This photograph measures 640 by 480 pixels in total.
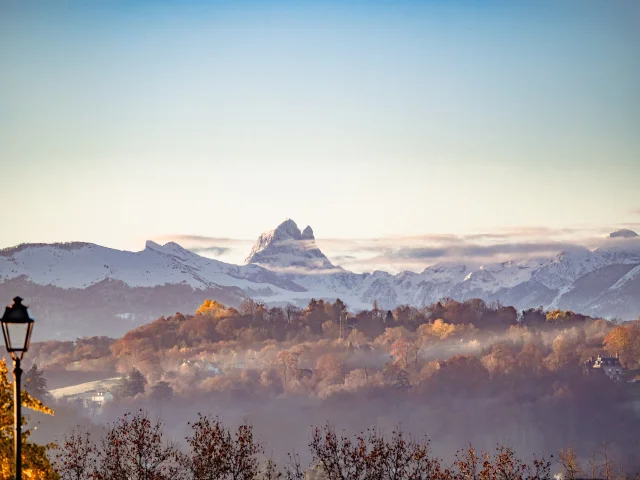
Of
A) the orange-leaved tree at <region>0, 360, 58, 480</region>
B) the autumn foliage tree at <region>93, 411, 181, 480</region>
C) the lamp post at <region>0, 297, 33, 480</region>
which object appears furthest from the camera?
the autumn foliage tree at <region>93, 411, 181, 480</region>

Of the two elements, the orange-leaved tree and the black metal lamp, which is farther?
the orange-leaved tree

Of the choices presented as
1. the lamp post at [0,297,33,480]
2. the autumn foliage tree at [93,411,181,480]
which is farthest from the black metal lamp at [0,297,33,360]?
the autumn foliage tree at [93,411,181,480]

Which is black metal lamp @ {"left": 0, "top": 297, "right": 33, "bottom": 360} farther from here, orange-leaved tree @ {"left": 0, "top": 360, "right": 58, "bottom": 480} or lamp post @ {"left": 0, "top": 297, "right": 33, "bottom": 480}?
orange-leaved tree @ {"left": 0, "top": 360, "right": 58, "bottom": 480}

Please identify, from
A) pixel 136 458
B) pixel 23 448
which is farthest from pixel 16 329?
pixel 136 458

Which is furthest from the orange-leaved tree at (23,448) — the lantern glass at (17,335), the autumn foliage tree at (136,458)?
the autumn foliage tree at (136,458)

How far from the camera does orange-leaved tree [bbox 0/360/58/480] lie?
3612 cm

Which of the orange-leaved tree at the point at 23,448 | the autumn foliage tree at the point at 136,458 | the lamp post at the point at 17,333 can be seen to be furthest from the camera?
the autumn foliage tree at the point at 136,458

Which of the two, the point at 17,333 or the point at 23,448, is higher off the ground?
the point at 17,333

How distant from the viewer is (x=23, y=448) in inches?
1436

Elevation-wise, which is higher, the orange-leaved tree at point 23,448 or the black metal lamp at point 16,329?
the black metal lamp at point 16,329

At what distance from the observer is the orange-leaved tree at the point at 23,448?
36125 mm

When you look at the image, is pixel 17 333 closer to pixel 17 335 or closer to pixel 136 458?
pixel 17 335

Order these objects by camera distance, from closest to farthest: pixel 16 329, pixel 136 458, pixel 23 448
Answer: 1. pixel 16 329
2. pixel 23 448
3. pixel 136 458

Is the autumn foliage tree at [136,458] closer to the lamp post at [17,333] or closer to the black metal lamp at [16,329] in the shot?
the lamp post at [17,333]
